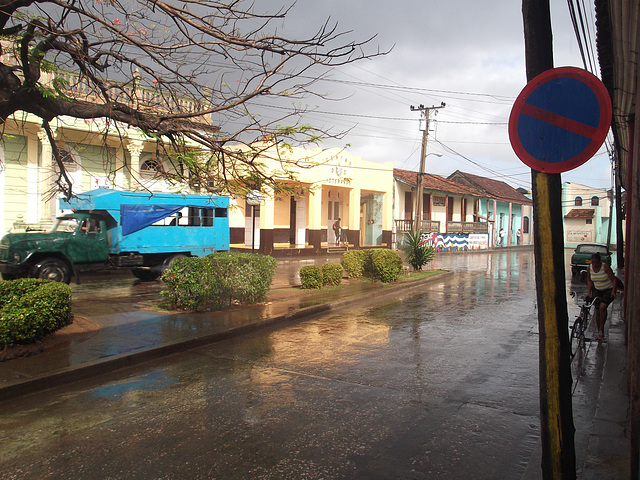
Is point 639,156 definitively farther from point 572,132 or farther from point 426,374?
point 426,374

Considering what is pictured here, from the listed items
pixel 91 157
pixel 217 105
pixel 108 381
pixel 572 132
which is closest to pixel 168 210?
pixel 91 157

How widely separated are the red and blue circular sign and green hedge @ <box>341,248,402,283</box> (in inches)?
506

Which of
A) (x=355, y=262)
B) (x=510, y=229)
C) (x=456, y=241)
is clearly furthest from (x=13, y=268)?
(x=510, y=229)

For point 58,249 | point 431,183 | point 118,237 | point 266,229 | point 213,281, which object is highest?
point 431,183

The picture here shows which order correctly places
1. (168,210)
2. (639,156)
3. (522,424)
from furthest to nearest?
(168,210) → (522,424) → (639,156)

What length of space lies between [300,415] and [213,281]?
5488 mm

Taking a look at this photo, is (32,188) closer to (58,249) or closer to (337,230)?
(58,249)

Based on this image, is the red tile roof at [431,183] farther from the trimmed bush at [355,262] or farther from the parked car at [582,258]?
the trimmed bush at [355,262]

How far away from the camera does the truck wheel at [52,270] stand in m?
12.4

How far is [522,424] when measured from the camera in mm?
4688

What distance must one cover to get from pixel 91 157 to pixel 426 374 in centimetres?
1743

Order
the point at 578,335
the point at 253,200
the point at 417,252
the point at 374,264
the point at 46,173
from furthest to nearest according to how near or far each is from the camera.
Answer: the point at 417,252
the point at 46,173
the point at 374,264
the point at 253,200
the point at 578,335

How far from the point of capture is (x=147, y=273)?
16234 mm

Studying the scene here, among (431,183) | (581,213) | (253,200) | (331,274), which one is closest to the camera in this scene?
(253,200)
